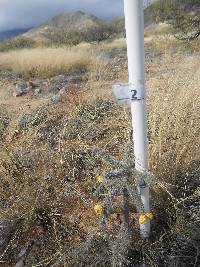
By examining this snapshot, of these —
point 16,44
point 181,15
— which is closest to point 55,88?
point 181,15

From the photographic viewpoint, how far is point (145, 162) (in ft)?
7.17

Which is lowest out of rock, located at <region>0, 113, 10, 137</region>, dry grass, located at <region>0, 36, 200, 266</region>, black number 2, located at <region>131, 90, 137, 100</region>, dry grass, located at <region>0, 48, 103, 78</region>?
dry grass, located at <region>0, 36, 200, 266</region>

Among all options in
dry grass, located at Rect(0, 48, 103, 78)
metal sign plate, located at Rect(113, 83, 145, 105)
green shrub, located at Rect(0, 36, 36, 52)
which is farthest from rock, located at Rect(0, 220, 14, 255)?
green shrub, located at Rect(0, 36, 36, 52)

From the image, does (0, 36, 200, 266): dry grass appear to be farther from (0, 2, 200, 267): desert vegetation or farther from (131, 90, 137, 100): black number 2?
(131, 90, 137, 100): black number 2

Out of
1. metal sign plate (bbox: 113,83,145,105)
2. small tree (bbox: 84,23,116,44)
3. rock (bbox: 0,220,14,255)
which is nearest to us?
metal sign plate (bbox: 113,83,145,105)

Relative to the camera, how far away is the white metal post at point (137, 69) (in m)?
1.87

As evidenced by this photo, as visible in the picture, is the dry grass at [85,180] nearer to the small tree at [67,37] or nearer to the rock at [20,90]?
the rock at [20,90]

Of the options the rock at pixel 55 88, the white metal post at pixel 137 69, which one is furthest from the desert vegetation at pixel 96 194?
the rock at pixel 55 88

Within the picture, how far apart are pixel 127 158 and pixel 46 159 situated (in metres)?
1.13

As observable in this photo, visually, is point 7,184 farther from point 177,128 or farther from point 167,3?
point 167,3

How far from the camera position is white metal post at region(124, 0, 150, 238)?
73.7 inches

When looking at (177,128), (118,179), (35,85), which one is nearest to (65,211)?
(118,179)

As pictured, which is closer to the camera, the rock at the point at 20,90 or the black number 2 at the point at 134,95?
the black number 2 at the point at 134,95

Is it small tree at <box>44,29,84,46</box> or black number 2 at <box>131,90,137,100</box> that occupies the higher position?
small tree at <box>44,29,84,46</box>
